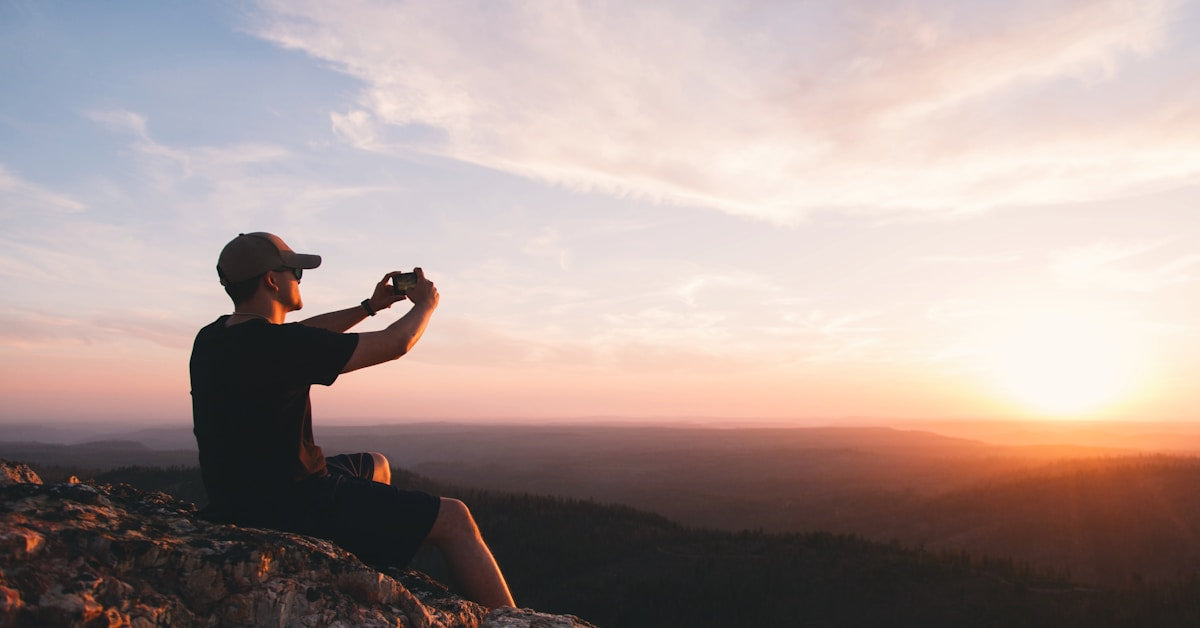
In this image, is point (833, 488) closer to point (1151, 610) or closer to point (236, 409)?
point (1151, 610)

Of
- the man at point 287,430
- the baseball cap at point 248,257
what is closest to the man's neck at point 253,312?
the man at point 287,430

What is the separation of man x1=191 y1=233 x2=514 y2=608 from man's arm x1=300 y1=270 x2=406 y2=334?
0.84 metres

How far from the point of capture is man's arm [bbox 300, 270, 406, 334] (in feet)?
14.3

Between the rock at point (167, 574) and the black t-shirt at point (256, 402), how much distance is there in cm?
23

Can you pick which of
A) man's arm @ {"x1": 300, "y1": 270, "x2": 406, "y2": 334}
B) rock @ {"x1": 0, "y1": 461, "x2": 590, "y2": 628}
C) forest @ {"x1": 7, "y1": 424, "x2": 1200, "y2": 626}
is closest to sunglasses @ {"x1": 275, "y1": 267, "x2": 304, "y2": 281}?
man's arm @ {"x1": 300, "y1": 270, "x2": 406, "y2": 334}

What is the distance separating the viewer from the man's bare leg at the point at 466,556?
3.26 meters

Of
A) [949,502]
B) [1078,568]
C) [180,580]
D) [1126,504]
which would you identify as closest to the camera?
[180,580]

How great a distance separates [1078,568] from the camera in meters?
15.0

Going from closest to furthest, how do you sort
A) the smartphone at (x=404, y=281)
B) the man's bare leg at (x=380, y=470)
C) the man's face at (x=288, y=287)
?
the man's face at (x=288, y=287) → the smartphone at (x=404, y=281) → the man's bare leg at (x=380, y=470)

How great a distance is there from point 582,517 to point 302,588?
16.7 meters

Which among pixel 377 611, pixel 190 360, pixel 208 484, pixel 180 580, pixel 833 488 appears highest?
pixel 190 360

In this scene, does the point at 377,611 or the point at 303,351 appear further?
the point at 303,351

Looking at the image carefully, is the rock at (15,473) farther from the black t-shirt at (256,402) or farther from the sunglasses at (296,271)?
the sunglasses at (296,271)

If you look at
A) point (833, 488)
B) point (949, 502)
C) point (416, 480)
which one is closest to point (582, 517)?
point (416, 480)
